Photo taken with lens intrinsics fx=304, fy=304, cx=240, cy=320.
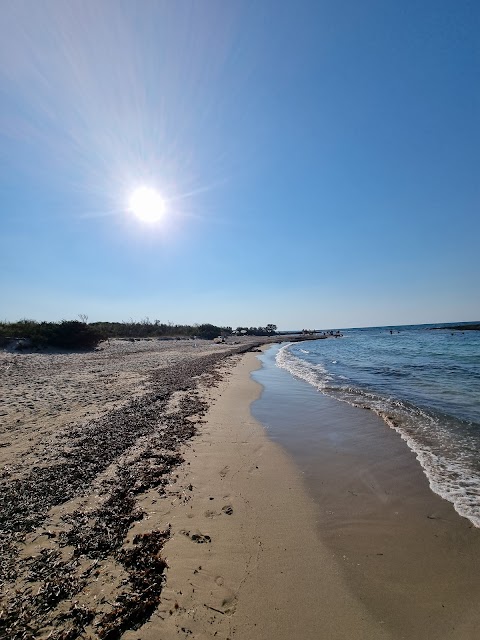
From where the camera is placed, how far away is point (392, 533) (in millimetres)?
4387

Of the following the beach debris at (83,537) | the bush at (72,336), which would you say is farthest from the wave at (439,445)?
the bush at (72,336)

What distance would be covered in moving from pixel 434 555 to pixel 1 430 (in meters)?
9.15

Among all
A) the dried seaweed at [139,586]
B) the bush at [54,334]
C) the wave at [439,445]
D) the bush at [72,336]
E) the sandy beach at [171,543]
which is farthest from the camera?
the bush at [72,336]

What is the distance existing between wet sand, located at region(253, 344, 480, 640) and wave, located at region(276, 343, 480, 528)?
0.25m

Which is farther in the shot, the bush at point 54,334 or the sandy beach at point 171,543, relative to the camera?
the bush at point 54,334

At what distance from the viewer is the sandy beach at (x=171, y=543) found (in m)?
2.88

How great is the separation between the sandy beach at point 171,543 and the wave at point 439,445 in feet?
1.94

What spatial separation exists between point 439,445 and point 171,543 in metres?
7.12

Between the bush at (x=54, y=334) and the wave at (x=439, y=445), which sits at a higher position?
the bush at (x=54, y=334)

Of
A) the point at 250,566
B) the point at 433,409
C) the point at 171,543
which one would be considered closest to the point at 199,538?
the point at 171,543

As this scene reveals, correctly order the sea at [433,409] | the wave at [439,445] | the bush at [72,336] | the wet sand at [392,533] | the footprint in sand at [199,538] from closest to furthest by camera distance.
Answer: the wet sand at [392,533] → the footprint in sand at [199,538] → the wave at [439,445] → the sea at [433,409] → the bush at [72,336]

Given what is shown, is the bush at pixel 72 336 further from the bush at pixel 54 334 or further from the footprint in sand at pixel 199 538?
the footprint in sand at pixel 199 538

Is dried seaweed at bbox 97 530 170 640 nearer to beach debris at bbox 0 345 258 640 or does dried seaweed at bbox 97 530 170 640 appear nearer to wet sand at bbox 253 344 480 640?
beach debris at bbox 0 345 258 640

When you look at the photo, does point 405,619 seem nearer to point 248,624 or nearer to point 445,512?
point 248,624
